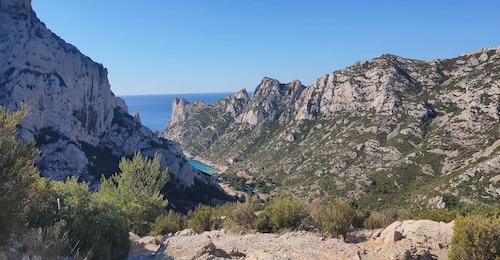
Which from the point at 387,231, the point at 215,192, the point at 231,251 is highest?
the point at 387,231

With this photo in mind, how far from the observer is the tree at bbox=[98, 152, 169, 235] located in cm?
2025

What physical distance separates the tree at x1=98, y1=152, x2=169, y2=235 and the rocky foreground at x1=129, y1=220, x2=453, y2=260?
313 inches

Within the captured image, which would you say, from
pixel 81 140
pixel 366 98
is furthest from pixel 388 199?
pixel 81 140

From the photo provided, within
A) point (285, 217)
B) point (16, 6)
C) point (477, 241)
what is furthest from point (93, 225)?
point (16, 6)

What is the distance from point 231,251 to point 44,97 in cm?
6949

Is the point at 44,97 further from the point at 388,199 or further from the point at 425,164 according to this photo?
the point at 425,164

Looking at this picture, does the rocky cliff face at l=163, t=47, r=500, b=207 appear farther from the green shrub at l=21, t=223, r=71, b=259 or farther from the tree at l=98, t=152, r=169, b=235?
the green shrub at l=21, t=223, r=71, b=259

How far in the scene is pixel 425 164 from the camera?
73.0 metres

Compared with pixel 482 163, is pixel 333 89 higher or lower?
higher

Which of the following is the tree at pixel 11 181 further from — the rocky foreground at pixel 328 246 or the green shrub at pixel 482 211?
the green shrub at pixel 482 211

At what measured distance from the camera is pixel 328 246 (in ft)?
34.7

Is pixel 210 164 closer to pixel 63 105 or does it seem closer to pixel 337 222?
pixel 63 105

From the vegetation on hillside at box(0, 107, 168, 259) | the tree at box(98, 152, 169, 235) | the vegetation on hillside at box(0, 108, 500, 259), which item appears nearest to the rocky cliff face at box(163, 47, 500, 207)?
the tree at box(98, 152, 169, 235)

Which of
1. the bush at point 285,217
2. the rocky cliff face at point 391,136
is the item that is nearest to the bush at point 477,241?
the bush at point 285,217
